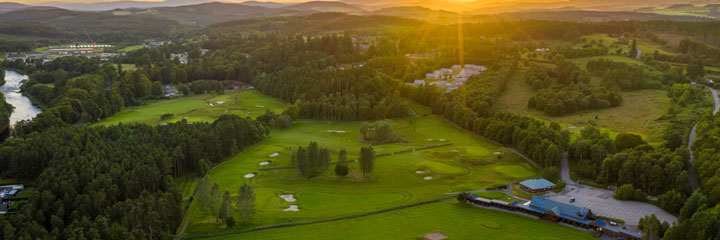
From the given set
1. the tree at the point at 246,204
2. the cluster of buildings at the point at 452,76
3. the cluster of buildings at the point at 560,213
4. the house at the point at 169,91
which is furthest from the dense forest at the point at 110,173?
the house at the point at 169,91

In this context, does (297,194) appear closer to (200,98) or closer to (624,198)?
(624,198)

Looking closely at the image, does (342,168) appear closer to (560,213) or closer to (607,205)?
(560,213)

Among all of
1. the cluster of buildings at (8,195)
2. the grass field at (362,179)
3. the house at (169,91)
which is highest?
the cluster of buildings at (8,195)

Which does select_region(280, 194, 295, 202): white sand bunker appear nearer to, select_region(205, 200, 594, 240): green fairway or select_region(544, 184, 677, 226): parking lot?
select_region(205, 200, 594, 240): green fairway

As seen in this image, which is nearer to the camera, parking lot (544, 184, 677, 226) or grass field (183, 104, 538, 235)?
parking lot (544, 184, 677, 226)

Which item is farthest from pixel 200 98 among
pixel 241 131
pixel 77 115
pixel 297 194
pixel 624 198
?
pixel 624 198

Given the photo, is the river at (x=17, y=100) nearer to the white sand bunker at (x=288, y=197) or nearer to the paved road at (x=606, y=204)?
the white sand bunker at (x=288, y=197)

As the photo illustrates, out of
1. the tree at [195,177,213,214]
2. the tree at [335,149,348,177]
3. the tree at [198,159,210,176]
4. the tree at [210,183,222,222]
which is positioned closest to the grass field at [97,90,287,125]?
the tree at [198,159,210,176]
